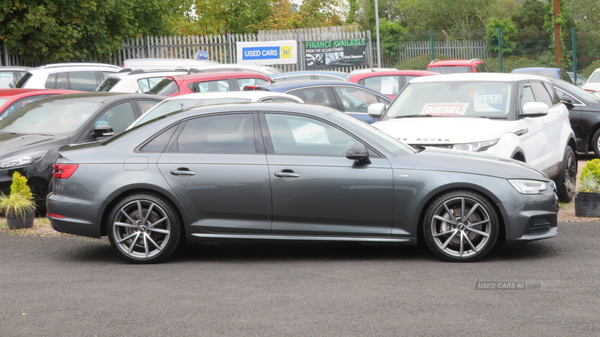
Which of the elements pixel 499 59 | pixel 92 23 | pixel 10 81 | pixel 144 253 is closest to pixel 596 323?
pixel 144 253

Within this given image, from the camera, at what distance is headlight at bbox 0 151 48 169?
915 cm

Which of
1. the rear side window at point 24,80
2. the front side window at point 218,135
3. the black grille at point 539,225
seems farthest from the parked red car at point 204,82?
the black grille at point 539,225

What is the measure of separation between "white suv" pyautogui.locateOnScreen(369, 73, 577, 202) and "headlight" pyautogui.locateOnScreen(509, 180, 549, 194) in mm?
1599

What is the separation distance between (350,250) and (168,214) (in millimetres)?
1826

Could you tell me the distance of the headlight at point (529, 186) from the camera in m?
6.75

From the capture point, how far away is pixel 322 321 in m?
5.14

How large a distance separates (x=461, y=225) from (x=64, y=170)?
365 cm

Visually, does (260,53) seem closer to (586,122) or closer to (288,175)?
(586,122)

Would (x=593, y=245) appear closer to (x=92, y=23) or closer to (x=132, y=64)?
(x=132, y=64)

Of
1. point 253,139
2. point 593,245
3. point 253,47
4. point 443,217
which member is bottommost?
point 593,245

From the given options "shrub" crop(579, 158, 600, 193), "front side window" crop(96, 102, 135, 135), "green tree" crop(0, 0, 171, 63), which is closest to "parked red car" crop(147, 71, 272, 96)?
"front side window" crop(96, 102, 135, 135)

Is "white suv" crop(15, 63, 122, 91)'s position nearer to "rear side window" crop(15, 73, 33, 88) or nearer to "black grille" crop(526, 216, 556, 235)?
"rear side window" crop(15, 73, 33, 88)

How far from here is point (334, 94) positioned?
13305 mm

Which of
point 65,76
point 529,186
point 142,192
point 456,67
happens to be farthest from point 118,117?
point 456,67
